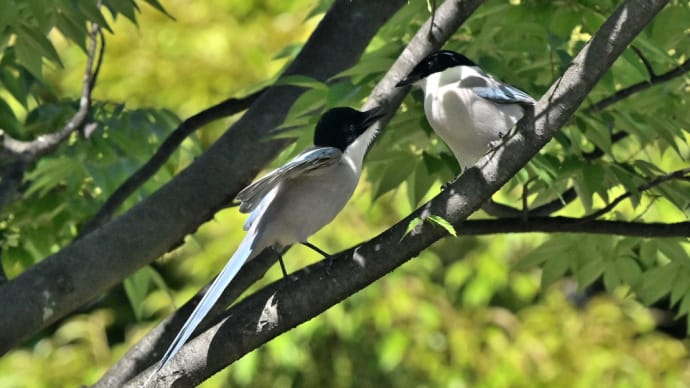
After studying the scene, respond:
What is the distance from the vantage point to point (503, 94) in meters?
2.54

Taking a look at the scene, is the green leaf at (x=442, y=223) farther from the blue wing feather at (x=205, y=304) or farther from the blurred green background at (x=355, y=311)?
the blurred green background at (x=355, y=311)

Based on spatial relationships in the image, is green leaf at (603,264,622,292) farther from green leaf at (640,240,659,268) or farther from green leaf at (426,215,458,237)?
green leaf at (426,215,458,237)

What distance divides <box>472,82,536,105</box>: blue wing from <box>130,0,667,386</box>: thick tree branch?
544mm

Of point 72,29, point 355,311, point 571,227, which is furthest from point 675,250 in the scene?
point 355,311

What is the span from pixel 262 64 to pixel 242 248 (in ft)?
12.5

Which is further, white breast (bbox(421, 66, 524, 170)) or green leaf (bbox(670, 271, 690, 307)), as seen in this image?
green leaf (bbox(670, 271, 690, 307))

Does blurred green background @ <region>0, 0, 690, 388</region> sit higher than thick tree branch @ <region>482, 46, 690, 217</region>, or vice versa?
thick tree branch @ <region>482, 46, 690, 217</region>

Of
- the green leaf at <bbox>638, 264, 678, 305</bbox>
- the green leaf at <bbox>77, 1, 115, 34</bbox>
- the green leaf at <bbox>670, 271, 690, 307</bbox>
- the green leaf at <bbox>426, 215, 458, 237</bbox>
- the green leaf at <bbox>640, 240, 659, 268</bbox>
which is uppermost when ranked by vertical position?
the green leaf at <bbox>77, 1, 115, 34</bbox>

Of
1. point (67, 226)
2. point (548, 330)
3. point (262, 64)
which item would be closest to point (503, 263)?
point (548, 330)

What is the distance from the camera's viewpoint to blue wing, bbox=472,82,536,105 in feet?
8.30

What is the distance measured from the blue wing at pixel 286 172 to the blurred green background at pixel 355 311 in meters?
2.66

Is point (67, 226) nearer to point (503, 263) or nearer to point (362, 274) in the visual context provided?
point (362, 274)

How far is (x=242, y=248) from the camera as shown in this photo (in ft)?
7.70

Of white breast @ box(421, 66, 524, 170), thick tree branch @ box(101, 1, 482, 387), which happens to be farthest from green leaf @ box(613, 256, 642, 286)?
thick tree branch @ box(101, 1, 482, 387)
